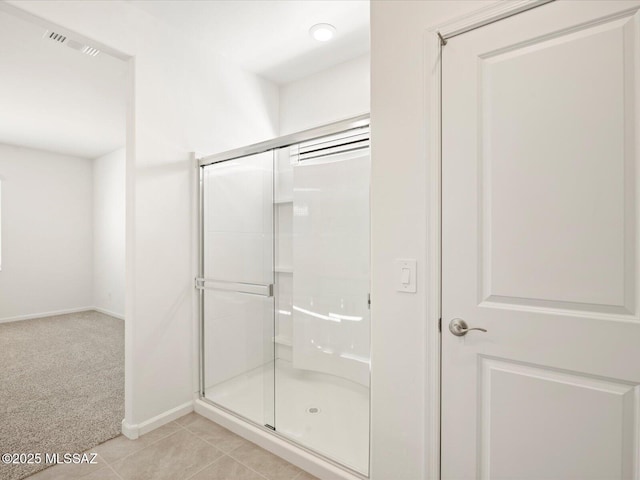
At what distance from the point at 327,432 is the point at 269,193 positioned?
1556mm

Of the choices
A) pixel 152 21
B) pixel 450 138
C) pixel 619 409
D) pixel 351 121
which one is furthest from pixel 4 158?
pixel 619 409

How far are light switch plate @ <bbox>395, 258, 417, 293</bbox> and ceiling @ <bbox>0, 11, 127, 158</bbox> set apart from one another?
9.58ft

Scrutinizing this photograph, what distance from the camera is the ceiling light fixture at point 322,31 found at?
238 cm

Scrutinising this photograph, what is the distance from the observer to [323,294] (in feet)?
7.54

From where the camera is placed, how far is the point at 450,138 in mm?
1300

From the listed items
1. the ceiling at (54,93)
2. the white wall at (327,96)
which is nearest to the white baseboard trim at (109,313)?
the ceiling at (54,93)

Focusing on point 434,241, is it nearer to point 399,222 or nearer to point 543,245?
point 399,222

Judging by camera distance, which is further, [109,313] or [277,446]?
[109,313]

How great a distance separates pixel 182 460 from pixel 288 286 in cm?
118

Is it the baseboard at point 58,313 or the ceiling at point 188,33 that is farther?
the baseboard at point 58,313

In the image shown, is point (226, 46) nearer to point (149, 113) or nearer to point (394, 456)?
point (149, 113)

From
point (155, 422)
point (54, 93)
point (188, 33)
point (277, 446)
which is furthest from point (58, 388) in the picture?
point (188, 33)

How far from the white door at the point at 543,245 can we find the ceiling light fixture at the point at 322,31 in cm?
141

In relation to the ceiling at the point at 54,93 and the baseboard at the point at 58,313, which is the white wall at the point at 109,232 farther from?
the ceiling at the point at 54,93
